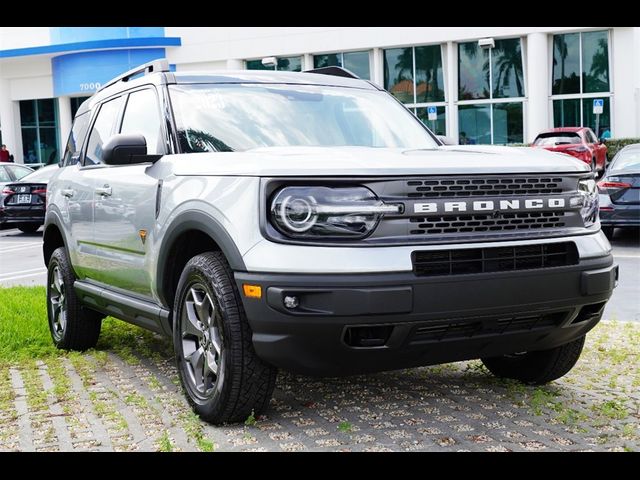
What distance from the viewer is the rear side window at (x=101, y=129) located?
563 centimetres

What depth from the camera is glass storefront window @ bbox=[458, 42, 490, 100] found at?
30.9 m

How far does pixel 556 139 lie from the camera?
23.5 metres

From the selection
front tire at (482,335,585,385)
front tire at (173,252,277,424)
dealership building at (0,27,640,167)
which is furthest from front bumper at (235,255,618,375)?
dealership building at (0,27,640,167)

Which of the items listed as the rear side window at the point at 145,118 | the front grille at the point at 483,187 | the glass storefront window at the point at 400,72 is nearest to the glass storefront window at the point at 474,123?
the glass storefront window at the point at 400,72

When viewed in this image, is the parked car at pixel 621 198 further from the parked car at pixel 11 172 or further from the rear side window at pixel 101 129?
the parked car at pixel 11 172

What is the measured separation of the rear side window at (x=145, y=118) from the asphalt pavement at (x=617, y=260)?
4.21 metres

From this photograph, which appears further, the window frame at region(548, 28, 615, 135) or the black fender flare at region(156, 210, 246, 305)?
the window frame at region(548, 28, 615, 135)

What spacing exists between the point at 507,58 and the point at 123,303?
2765 cm

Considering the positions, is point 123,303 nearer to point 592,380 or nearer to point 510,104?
point 592,380

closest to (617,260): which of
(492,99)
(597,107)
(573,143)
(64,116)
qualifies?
(573,143)

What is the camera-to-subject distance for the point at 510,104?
30.7 metres

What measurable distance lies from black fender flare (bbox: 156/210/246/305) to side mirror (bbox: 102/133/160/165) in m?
0.50

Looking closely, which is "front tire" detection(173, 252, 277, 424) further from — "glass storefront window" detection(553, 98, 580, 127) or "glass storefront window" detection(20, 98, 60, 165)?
"glass storefront window" detection(20, 98, 60, 165)
